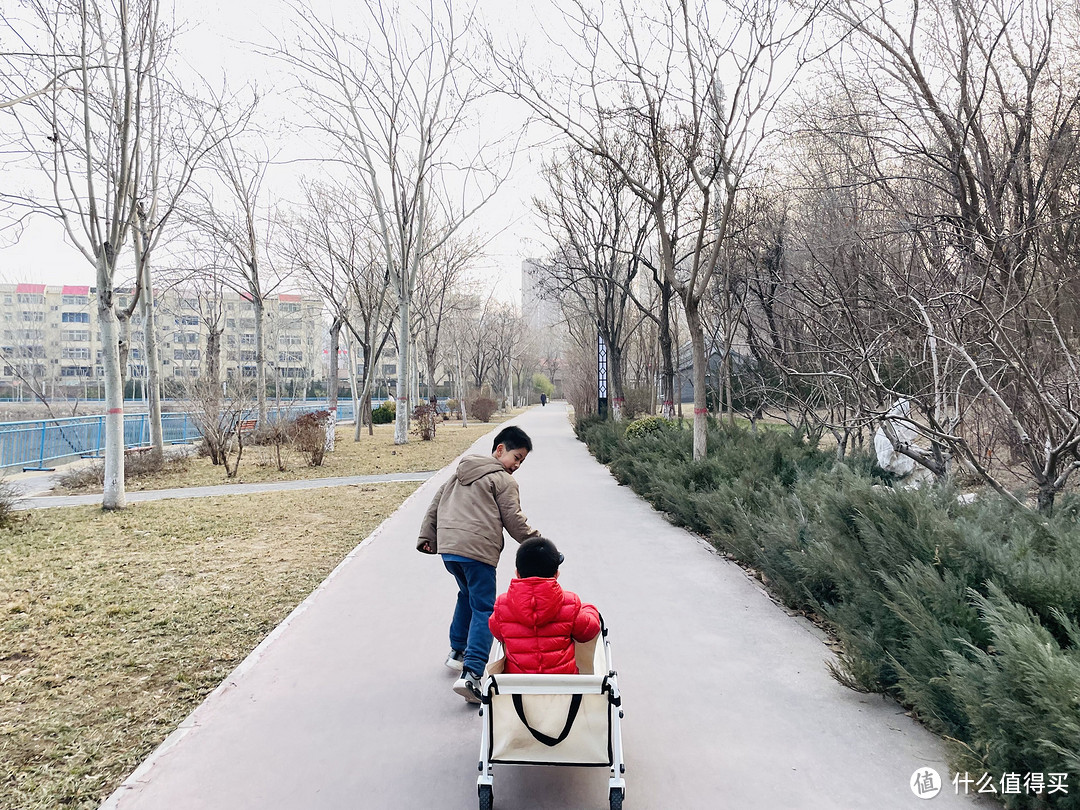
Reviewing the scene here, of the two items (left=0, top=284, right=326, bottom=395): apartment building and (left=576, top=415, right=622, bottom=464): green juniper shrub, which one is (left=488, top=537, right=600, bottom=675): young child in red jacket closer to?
(left=576, top=415, right=622, bottom=464): green juniper shrub

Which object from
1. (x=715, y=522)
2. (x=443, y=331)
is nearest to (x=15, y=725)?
(x=715, y=522)

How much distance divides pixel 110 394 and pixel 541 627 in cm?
929

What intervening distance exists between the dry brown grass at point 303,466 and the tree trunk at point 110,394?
2.83 meters

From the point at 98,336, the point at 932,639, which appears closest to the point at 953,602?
the point at 932,639

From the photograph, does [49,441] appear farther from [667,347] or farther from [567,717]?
[567,717]

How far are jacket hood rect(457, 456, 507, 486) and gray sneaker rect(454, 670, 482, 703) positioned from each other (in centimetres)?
98

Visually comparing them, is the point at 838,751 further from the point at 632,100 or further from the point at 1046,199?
the point at 632,100

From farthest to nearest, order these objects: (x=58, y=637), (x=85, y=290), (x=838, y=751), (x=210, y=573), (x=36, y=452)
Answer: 1. (x=85, y=290)
2. (x=36, y=452)
3. (x=210, y=573)
4. (x=58, y=637)
5. (x=838, y=751)

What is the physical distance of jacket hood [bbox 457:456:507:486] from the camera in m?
3.83

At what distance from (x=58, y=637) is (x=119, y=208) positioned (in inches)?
279

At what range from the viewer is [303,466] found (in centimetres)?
1639

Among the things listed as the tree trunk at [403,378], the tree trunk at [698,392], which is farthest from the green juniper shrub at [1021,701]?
the tree trunk at [403,378]

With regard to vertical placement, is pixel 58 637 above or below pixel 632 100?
below

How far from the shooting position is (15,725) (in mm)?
3559
